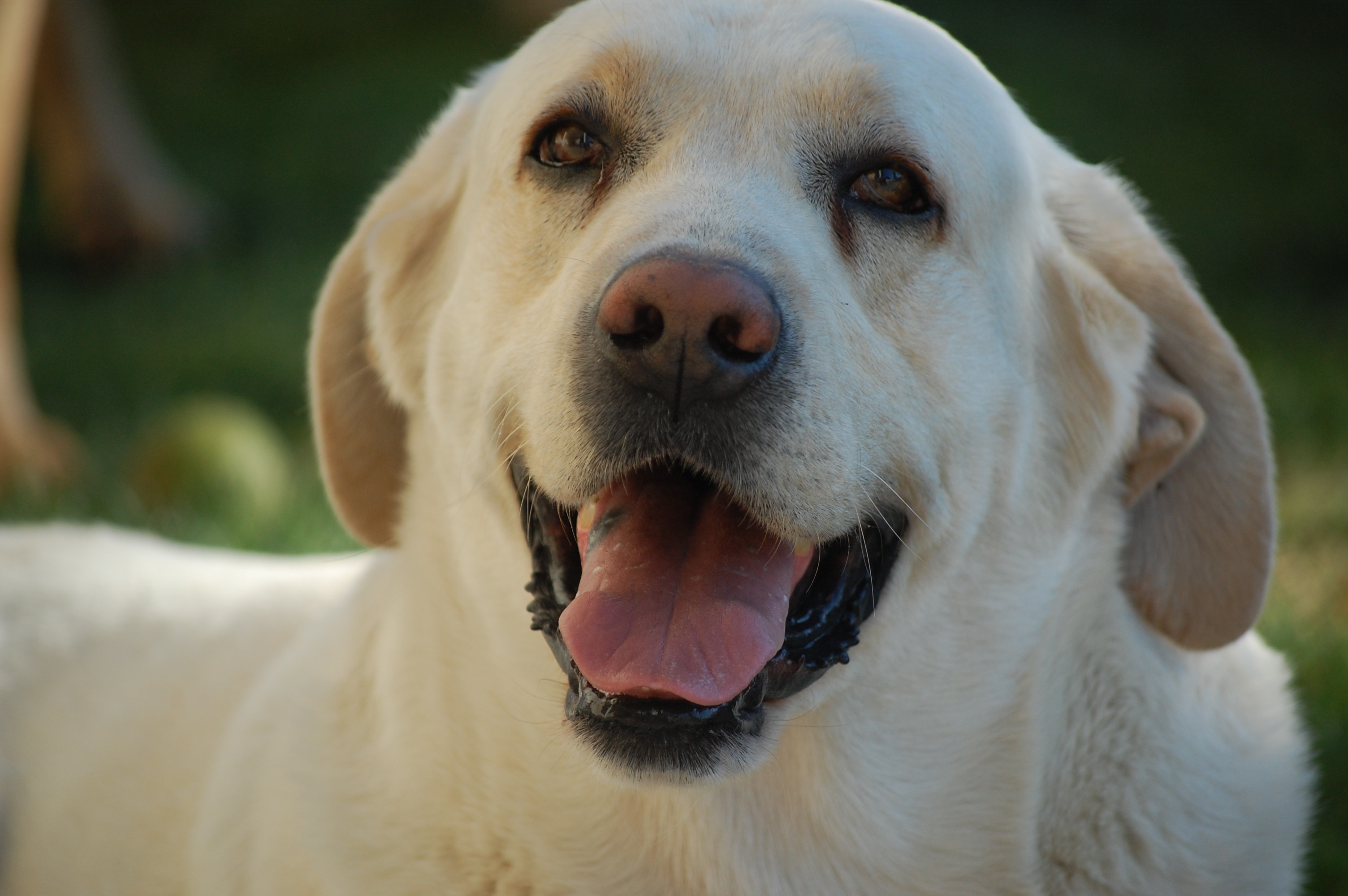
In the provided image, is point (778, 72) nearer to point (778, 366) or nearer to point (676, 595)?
point (778, 366)

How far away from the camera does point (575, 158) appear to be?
7.57 ft

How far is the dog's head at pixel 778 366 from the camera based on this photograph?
195 centimetres

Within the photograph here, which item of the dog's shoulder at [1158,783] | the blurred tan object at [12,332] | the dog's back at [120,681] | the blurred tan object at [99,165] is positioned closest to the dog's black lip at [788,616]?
the dog's shoulder at [1158,783]

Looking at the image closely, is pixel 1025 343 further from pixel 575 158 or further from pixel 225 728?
pixel 225 728

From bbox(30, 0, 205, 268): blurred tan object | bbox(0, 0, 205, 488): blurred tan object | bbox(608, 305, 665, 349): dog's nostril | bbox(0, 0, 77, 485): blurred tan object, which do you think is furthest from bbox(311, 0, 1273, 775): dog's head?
bbox(30, 0, 205, 268): blurred tan object

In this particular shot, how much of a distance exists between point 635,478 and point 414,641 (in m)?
0.62

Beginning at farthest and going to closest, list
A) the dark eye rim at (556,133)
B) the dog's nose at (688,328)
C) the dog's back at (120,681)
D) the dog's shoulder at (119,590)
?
the dog's shoulder at (119,590), the dog's back at (120,681), the dark eye rim at (556,133), the dog's nose at (688,328)

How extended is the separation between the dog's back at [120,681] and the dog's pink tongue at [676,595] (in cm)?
122

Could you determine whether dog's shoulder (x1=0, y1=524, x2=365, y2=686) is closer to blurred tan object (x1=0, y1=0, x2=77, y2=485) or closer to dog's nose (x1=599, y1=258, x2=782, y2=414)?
dog's nose (x1=599, y1=258, x2=782, y2=414)

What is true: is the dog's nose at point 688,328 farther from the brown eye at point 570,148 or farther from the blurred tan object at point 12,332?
the blurred tan object at point 12,332

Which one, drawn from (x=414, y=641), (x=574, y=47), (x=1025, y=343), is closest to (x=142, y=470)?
(x=414, y=641)

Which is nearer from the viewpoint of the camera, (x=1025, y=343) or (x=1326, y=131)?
(x=1025, y=343)

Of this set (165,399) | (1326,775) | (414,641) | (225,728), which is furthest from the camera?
(165,399)

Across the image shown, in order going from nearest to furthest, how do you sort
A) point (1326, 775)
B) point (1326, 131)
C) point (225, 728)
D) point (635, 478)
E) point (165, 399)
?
point (635, 478)
point (225, 728)
point (1326, 775)
point (165, 399)
point (1326, 131)
